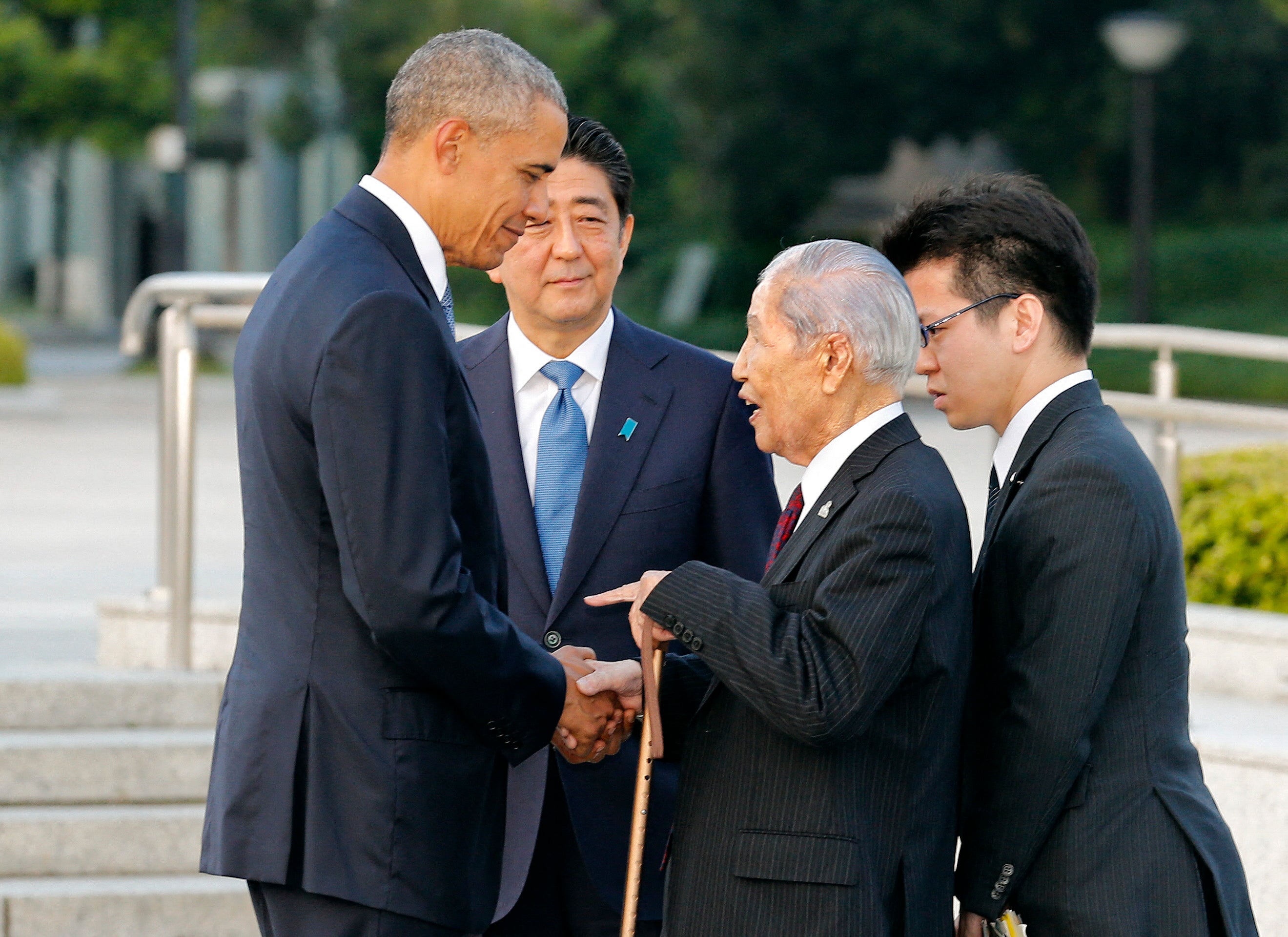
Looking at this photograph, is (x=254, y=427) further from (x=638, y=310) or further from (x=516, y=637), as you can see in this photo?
(x=638, y=310)

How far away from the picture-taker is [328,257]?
229 centimetres

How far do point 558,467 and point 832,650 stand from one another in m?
0.94

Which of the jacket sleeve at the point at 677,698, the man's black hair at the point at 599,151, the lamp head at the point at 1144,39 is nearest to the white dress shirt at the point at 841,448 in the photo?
the jacket sleeve at the point at 677,698

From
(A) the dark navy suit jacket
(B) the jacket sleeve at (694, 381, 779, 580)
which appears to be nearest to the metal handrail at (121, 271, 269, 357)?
(A) the dark navy suit jacket

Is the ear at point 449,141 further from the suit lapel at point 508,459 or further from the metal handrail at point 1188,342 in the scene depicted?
the metal handrail at point 1188,342

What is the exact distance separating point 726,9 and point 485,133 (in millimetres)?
23866

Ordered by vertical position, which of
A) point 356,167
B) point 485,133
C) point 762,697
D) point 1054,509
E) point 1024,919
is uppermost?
point 356,167

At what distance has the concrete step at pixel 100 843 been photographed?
441cm

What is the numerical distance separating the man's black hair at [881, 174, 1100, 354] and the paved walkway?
2.60 meters

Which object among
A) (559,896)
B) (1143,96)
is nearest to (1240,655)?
(559,896)

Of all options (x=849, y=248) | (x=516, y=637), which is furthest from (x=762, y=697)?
(x=849, y=248)

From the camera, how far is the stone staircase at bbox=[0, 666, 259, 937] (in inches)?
168

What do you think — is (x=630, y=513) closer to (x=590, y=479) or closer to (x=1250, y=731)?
(x=590, y=479)

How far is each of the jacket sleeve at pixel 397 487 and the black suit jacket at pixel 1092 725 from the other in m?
0.72
